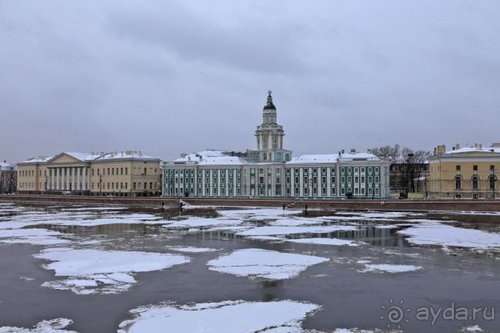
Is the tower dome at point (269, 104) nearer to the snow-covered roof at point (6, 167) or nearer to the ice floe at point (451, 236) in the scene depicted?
the ice floe at point (451, 236)

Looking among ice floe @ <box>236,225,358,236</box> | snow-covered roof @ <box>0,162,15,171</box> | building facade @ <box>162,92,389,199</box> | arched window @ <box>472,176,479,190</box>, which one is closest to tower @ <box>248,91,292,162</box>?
building facade @ <box>162,92,389,199</box>

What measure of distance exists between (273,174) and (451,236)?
65784mm

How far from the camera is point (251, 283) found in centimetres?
1912

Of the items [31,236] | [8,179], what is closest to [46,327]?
[31,236]

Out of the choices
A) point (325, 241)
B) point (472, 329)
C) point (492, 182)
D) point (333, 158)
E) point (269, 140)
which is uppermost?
point (269, 140)

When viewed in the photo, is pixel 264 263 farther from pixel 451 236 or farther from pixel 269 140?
pixel 269 140

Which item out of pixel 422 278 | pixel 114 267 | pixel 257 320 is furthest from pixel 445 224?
pixel 257 320

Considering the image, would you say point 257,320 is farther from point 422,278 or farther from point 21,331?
point 422,278

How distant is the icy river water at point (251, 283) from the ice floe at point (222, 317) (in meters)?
0.03

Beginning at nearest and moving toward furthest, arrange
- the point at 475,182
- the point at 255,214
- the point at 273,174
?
1. the point at 255,214
2. the point at 475,182
3. the point at 273,174

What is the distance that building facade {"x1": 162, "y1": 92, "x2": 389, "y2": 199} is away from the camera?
300 feet

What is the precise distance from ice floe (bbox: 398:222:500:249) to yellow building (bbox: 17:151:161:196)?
81.0m

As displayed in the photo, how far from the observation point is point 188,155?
362 ft

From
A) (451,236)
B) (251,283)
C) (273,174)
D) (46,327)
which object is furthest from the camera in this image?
(273,174)
